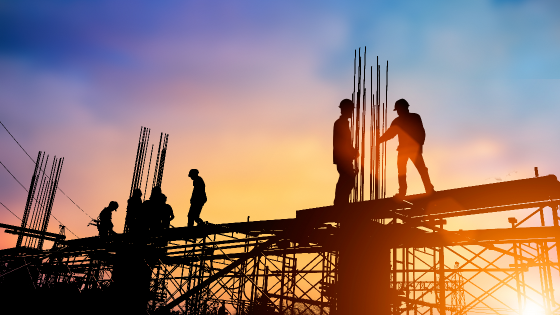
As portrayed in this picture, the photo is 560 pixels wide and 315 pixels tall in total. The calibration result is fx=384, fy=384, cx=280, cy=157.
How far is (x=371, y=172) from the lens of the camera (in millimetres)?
9680

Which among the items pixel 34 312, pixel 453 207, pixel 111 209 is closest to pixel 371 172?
pixel 453 207

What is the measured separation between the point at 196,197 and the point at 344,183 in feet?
17.7

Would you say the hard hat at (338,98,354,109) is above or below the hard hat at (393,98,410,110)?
below

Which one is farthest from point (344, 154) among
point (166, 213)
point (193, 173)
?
point (166, 213)

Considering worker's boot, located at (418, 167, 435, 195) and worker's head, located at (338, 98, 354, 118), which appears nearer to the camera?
worker's boot, located at (418, 167, 435, 195)

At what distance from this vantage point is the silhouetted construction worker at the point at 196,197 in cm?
1059

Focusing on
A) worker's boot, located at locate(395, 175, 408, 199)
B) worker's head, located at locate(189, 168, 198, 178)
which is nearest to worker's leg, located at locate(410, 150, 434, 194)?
worker's boot, located at locate(395, 175, 408, 199)

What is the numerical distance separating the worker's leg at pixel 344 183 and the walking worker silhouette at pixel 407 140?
0.84 meters

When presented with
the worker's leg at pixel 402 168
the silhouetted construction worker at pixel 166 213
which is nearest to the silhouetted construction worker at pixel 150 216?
the silhouetted construction worker at pixel 166 213

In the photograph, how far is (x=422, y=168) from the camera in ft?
21.3

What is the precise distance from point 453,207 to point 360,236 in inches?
65.7

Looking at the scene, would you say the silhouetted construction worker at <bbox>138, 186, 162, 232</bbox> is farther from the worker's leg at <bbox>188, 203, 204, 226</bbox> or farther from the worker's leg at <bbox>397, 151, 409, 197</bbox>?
the worker's leg at <bbox>397, 151, 409, 197</bbox>

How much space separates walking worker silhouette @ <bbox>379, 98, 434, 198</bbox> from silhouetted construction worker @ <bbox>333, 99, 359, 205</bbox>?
839 millimetres

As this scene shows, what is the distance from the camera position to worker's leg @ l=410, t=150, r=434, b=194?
638 cm
